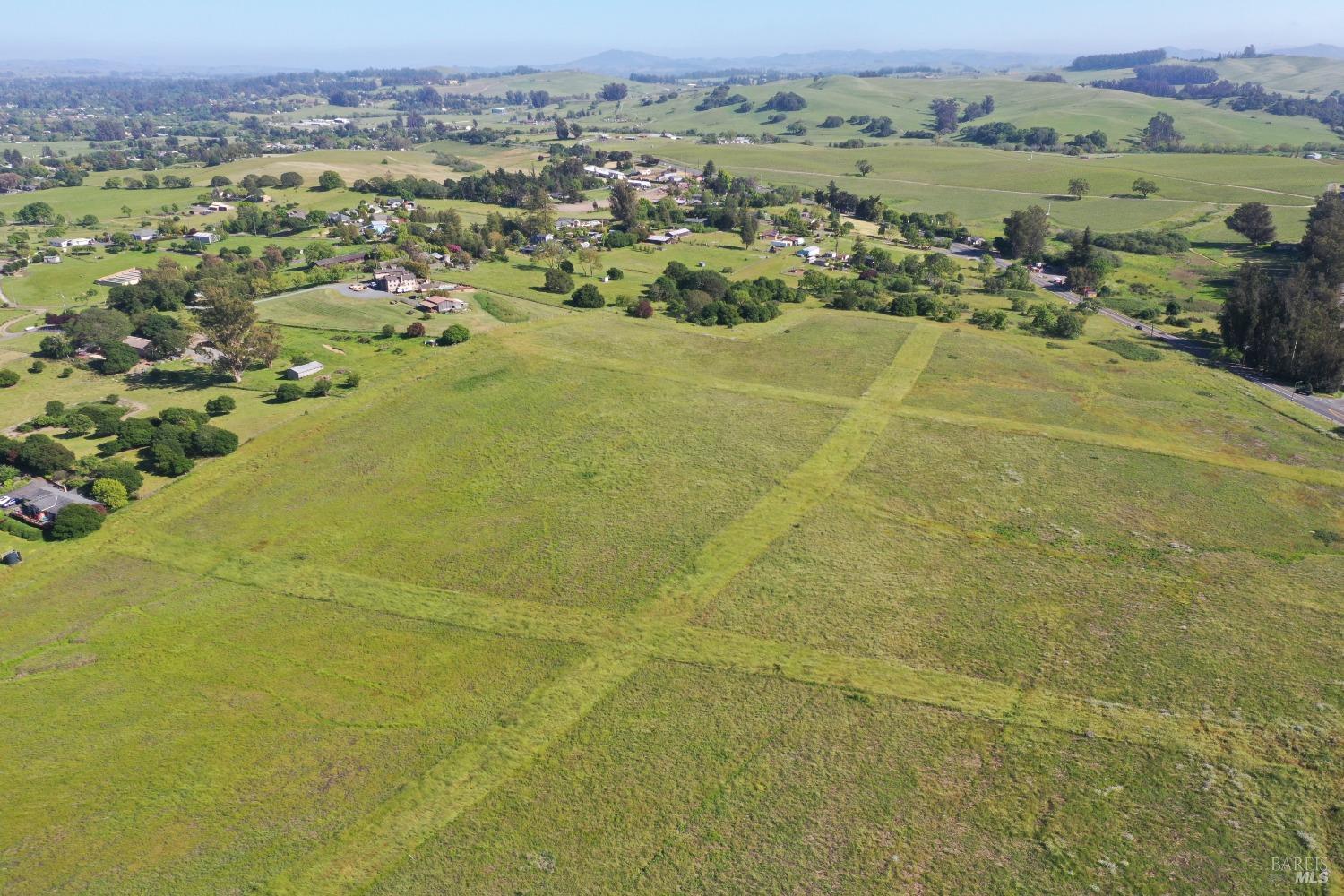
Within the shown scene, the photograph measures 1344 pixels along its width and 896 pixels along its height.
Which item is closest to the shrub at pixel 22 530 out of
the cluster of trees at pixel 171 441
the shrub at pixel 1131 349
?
the cluster of trees at pixel 171 441

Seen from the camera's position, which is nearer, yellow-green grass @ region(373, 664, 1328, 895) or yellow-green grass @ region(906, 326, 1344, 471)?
yellow-green grass @ region(373, 664, 1328, 895)

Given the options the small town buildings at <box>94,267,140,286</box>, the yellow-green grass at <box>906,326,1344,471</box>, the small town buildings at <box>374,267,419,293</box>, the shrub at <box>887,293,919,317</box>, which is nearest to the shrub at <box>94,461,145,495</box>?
the small town buildings at <box>374,267,419,293</box>

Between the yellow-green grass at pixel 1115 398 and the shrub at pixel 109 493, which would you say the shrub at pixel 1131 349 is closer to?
the yellow-green grass at pixel 1115 398

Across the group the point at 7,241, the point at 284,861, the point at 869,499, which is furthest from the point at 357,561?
the point at 7,241

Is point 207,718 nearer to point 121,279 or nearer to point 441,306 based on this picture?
point 441,306

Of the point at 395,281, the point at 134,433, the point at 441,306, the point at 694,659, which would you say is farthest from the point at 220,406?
the point at 694,659

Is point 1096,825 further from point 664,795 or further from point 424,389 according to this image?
point 424,389

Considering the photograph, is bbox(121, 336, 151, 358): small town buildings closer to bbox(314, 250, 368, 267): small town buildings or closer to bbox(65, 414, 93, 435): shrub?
bbox(65, 414, 93, 435): shrub
